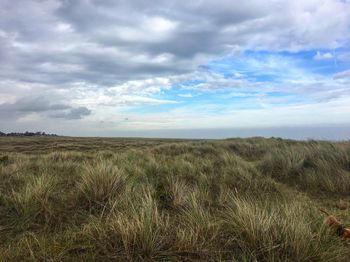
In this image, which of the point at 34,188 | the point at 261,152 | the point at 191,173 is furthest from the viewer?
the point at 261,152

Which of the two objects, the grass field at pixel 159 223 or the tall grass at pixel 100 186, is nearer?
the grass field at pixel 159 223

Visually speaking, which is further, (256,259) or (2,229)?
(2,229)

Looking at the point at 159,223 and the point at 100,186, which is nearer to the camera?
the point at 159,223

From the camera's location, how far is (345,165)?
1132 centimetres

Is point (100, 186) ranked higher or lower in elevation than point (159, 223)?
higher

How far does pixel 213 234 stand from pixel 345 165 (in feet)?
28.7

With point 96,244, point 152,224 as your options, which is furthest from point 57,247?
point 152,224

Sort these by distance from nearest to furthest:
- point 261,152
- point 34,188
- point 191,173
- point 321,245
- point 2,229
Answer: point 321,245 < point 2,229 < point 34,188 < point 191,173 < point 261,152

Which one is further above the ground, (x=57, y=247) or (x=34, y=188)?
(x=34, y=188)

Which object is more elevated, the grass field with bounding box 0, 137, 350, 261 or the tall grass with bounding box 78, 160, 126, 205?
the tall grass with bounding box 78, 160, 126, 205

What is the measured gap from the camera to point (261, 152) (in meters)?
20.6

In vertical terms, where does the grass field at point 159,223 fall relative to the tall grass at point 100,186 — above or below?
below

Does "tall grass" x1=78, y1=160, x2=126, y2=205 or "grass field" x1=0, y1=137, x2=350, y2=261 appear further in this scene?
"tall grass" x1=78, y1=160, x2=126, y2=205

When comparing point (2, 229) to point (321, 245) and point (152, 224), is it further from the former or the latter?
point (321, 245)
